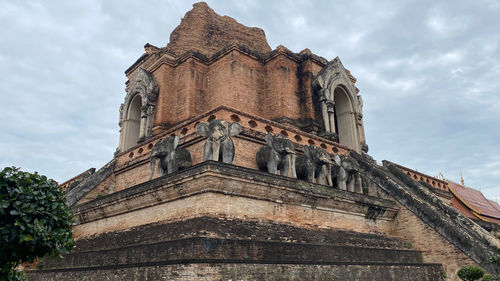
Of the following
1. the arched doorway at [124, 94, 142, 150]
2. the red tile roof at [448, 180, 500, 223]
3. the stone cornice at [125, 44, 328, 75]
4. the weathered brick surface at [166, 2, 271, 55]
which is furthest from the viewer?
the red tile roof at [448, 180, 500, 223]

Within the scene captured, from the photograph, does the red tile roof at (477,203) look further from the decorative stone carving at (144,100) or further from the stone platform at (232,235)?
the decorative stone carving at (144,100)

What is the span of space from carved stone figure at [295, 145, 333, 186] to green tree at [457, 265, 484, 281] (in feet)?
12.7

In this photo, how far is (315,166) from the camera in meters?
11.8

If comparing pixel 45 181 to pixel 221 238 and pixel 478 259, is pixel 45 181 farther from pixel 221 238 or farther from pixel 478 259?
pixel 478 259

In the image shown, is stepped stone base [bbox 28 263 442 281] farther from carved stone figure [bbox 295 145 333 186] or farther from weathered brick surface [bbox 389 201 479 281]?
carved stone figure [bbox 295 145 333 186]

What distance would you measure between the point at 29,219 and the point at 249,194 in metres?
4.40

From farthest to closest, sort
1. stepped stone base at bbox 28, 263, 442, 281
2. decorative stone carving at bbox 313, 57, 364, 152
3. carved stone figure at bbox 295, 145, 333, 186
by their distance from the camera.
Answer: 1. decorative stone carving at bbox 313, 57, 364, 152
2. carved stone figure at bbox 295, 145, 333, 186
3. stepped stone base at bbox 28, 263, 442, 281

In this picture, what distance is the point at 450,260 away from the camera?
1044cm

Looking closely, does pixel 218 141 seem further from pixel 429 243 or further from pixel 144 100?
pixel 144 100

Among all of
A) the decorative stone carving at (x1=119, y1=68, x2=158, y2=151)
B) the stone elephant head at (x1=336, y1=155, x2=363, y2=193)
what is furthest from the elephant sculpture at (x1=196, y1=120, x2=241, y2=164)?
the decorative stone carving at (x1=119, y1=68, x2=158, y2=151)

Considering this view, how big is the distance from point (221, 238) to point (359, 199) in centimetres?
497

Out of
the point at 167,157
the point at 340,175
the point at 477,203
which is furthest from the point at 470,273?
the point at 477,203

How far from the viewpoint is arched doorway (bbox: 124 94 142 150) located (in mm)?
18531

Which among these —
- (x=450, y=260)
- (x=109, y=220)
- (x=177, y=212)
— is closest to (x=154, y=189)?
(x=177, y=212)
